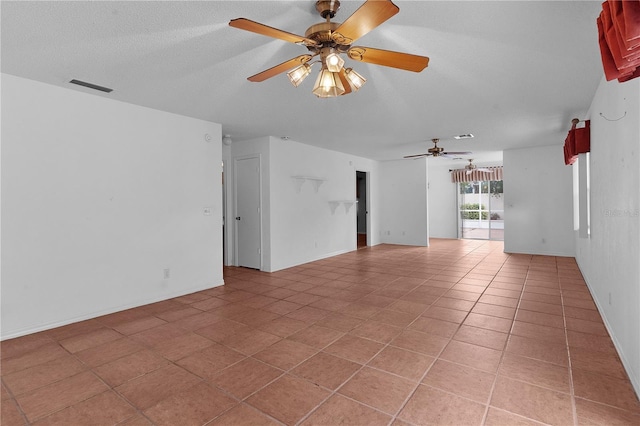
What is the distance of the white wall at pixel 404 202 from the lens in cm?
862

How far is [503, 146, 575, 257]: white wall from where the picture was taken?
6773 mm

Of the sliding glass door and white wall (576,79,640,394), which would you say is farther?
the sliding glass door

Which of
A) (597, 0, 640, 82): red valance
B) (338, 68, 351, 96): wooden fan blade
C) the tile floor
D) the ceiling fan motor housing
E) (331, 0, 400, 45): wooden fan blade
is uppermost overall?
the ceiling fan motor housing

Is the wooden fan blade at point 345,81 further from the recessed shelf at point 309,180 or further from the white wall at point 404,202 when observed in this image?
the white wall at point 404,202

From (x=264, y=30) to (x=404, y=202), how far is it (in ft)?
25.2

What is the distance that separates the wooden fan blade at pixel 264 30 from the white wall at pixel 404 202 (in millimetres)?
7236

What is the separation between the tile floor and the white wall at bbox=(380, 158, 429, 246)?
4468 millimetres

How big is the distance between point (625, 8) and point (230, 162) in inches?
226

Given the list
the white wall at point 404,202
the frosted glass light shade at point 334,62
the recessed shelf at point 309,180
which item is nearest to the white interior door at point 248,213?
the recessed shelf at point 309,180

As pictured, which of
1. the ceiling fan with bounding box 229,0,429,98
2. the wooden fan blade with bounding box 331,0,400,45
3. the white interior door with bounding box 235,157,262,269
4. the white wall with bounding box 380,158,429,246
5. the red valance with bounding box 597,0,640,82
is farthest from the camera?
the white wall with bounding box 380,158,429,246

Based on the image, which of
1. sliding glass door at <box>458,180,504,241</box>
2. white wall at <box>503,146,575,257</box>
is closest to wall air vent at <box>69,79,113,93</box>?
white wall at <box>503,146,575,257</box>

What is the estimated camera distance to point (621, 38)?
1.34 meters

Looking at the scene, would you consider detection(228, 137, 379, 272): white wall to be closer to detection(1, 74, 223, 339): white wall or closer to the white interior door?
the white interior door

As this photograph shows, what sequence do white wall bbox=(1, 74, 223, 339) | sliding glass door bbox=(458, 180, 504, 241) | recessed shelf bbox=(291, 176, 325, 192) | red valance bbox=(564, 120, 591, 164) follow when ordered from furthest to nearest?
1. sliding glass door bbox=(458, 180, 504, 241)
2. recessed shelf bbox=(291, 176, 325, 192)
3. red valance bbox=(564, 120, 591, 164)
4. white wall bbox=(1, 74, 223, 339)
